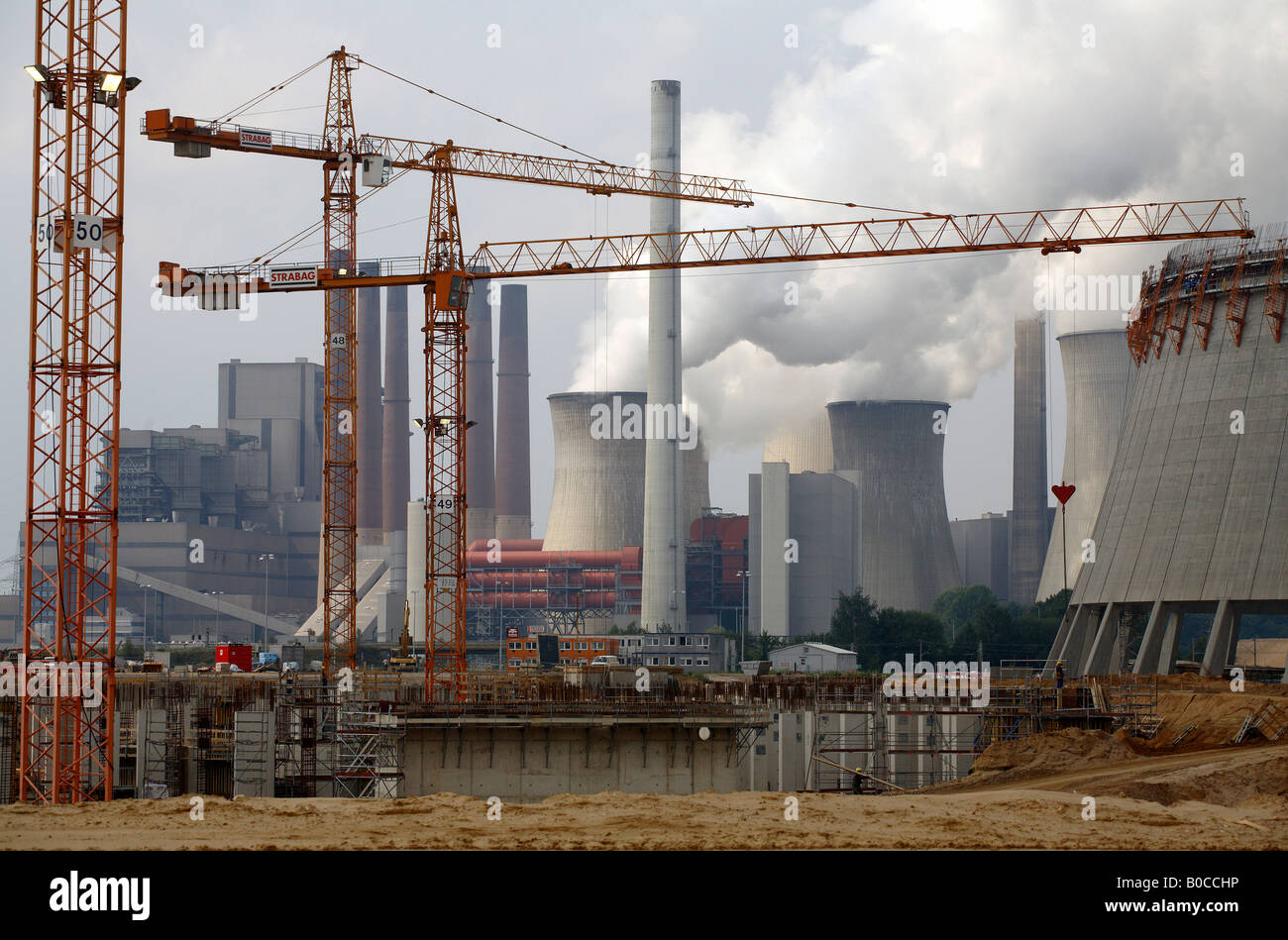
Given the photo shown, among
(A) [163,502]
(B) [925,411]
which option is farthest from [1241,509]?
(A) [163,502]

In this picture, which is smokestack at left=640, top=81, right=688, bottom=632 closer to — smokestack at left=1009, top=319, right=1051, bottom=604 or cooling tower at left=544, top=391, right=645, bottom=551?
cooling tower at left=544, top=391, right=645, bottom=551

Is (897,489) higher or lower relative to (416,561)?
higher

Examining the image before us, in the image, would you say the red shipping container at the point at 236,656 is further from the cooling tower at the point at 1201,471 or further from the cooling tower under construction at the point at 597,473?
the cooling tower under construction at the point at 597,473

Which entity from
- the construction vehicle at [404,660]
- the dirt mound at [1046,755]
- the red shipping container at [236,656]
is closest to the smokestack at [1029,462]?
the construction vehicle at [404,660]

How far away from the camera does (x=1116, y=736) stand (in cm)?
3544

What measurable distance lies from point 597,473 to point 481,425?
29.8 m

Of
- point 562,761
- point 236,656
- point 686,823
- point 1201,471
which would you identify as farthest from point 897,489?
point 686,823

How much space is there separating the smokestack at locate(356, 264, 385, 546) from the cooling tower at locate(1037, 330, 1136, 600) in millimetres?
72566

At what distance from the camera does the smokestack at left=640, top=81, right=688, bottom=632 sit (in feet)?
316

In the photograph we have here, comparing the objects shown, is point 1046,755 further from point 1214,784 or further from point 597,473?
point 597,473

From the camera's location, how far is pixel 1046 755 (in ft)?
114

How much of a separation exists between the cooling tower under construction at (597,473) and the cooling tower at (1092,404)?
105 feet

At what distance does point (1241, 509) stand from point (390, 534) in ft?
357
